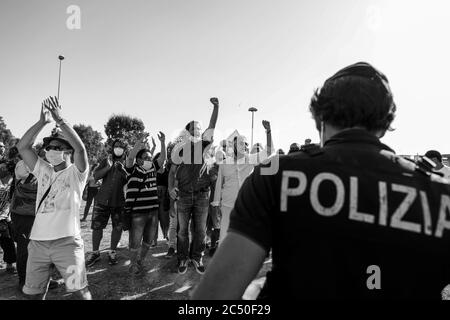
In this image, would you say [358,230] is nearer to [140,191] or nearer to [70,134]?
[70,134]

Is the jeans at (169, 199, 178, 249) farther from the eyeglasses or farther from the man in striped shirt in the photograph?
the eyeglasses

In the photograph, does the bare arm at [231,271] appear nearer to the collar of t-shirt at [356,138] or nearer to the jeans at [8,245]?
the collar of t-shirt at [356,138]

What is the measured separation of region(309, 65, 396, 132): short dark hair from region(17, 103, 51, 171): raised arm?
3.22m

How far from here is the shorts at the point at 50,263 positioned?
285 cm

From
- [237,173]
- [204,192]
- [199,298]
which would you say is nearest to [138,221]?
[204,192]

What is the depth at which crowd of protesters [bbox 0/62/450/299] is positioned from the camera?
9.67ft

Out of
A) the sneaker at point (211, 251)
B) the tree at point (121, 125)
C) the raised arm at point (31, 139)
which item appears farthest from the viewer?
the tree at point (121, 125)

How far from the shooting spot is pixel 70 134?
9.82 ft

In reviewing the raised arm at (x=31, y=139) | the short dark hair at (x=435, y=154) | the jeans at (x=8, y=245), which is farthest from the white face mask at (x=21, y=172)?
the short dark hair at (x=435, y=154)

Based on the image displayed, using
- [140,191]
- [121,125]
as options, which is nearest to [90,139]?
[121,125]

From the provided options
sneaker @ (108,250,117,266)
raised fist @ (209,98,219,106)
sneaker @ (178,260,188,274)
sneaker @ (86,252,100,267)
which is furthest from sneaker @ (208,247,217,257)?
raised fist @ (209,98,219,106)

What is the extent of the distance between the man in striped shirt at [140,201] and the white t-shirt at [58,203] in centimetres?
173
